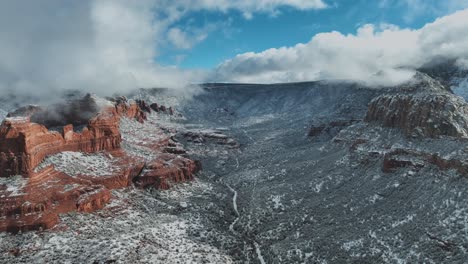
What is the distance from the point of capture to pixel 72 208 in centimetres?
6806

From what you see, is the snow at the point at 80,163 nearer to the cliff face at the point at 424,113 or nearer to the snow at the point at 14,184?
the snow at the point at 14,184

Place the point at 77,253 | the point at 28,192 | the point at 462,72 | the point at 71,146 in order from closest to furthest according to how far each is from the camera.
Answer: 1. the point at 77,253
2. the point at 28,192
3. the point at 71,146
4. the point at 462,72

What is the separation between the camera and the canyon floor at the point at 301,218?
58.3 metres

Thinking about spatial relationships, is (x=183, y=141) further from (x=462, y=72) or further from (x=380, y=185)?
(x=462, y=72)

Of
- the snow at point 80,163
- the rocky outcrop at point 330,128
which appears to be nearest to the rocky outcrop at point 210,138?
the rocky outcrop at point 330,128

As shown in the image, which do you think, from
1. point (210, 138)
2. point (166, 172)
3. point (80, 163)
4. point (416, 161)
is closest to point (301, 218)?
point (416, 161)

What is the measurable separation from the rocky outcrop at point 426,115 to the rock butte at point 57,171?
168 feet

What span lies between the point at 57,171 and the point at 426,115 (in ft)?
245

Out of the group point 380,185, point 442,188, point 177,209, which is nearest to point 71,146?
point 177,209

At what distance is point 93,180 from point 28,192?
14090mm

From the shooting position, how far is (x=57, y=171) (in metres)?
74.4

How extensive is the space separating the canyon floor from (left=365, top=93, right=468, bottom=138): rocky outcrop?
2316 mm

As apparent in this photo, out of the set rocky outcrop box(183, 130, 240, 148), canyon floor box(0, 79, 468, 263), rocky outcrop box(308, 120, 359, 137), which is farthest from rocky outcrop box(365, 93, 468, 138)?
rocky outcrop box(183, 130, 240, 148)

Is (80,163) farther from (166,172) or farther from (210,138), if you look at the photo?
(210,138)
